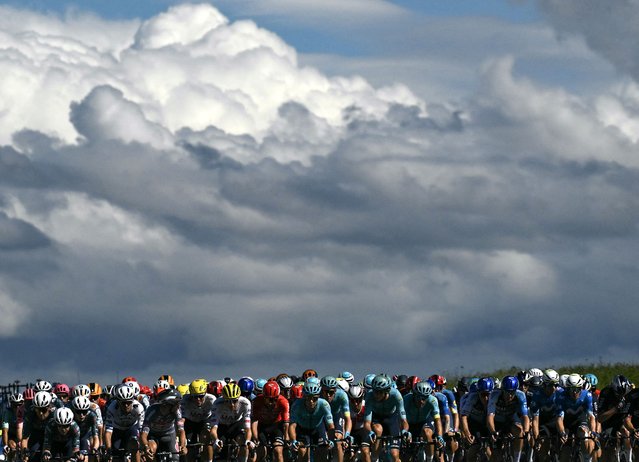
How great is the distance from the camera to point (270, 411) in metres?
32.5

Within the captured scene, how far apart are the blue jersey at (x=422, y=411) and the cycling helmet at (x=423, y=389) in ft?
0.45

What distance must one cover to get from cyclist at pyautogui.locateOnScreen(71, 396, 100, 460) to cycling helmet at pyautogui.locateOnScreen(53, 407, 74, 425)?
71cm

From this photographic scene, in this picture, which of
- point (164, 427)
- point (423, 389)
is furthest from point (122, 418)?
point (423, 389)

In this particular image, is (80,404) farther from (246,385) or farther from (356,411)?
(356,411)

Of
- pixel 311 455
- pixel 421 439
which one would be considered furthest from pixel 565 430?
pixel 311 455

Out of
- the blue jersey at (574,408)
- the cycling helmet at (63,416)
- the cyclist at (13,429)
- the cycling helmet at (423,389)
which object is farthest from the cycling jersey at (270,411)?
the blue jersey at (574,408)

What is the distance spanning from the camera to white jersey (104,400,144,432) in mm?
31016

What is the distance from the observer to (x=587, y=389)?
34531 millimetres

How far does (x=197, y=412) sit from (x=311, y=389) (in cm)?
229

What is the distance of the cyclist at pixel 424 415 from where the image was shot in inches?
1284

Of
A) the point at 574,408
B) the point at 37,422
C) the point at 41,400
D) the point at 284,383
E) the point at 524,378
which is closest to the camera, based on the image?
the point at 41,400

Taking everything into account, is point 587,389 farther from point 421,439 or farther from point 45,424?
point 45,424

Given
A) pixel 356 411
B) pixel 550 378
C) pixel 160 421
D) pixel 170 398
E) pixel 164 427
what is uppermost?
pixel 550 378

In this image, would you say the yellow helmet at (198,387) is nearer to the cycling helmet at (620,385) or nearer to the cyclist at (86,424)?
the cyclist at (86,424)
